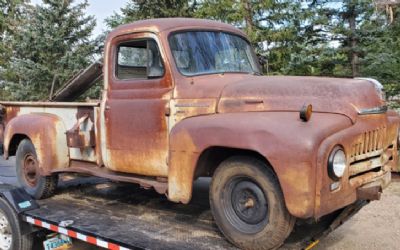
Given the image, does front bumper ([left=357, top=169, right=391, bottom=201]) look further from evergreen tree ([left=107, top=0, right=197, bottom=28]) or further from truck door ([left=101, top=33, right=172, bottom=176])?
evergreen tree ([left=107, top=0, right=197, bottom=28])

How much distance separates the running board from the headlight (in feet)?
4.87

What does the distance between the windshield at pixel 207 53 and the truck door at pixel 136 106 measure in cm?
18

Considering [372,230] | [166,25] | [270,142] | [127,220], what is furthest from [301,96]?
[372,230]

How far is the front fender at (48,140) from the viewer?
5012 mm

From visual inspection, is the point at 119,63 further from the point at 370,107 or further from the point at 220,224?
the point at 370,107

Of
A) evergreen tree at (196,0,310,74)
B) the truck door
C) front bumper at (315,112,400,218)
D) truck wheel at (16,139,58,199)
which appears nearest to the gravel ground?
truck wheel at (16,139,58,199)

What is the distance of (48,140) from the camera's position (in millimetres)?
5016

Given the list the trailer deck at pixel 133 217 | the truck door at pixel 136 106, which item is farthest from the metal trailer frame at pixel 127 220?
the truck door at pixel 136 106

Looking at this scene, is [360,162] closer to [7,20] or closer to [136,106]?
[136,106]

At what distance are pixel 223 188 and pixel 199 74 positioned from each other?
1.16 m

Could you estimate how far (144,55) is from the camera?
4.39 m

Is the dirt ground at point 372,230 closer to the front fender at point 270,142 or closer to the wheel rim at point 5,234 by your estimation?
the front fender at point 270,142

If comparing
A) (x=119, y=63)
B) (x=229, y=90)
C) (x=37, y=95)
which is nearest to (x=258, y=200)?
(x=229, y=90)

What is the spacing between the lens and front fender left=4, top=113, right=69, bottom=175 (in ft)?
16.4
